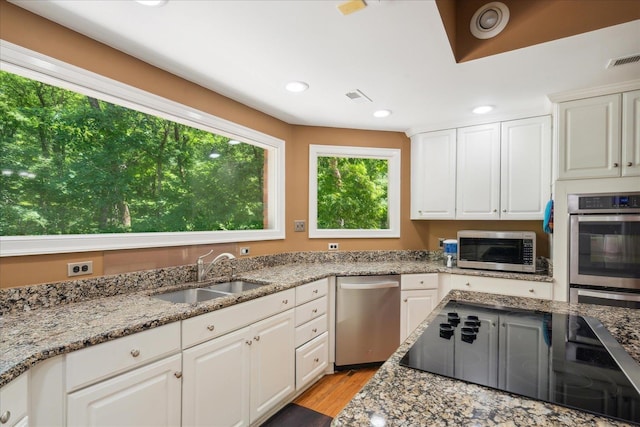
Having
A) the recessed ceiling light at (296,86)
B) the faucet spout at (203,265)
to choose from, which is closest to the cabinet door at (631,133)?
the recessed ceiling light at (296,86)

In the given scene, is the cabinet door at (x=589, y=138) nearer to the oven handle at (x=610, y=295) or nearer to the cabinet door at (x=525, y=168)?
the cabinet door at (x=525, y=168)

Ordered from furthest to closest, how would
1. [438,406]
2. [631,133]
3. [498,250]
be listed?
[498,250] → [631,133] → [438,406]

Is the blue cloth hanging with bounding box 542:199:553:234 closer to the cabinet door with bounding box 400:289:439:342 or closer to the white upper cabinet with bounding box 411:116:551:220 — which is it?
the white upper cabinet with bounding box 411:116:551:220

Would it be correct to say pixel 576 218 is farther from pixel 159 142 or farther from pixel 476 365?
pixel 159 142

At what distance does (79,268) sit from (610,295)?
341cm

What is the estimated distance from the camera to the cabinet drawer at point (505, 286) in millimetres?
2559

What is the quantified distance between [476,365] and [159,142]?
2.31 meters

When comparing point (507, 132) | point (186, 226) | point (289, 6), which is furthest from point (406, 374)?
point (507, 132)

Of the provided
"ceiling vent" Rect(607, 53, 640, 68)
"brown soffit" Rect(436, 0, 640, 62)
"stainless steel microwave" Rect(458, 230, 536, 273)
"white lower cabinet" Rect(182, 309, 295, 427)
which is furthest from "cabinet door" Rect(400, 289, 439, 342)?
"ceiling vent" Rect(607, 53, 640, 68)

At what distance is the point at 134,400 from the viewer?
1.36 m

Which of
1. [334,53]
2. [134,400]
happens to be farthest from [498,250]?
[134,400]

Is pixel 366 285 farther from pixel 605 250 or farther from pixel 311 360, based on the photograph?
pixel 605 250

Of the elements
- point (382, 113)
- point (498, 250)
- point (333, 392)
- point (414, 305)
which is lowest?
point (333, 392)

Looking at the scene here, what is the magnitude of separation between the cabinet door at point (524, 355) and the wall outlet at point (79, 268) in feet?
6.52
